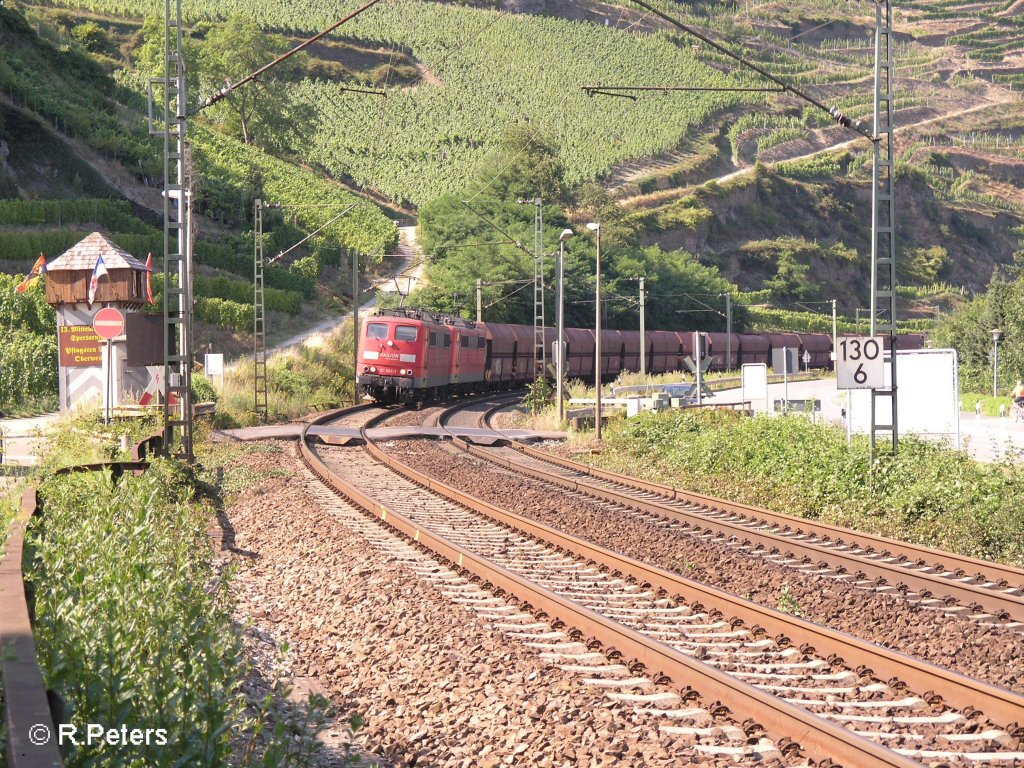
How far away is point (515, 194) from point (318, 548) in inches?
3567

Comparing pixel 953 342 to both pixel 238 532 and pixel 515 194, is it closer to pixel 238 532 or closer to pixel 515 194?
pixel 515 194

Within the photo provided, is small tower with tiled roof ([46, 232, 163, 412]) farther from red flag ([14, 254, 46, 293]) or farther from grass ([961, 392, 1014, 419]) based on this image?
grass ([961, 392, 1014, 419])

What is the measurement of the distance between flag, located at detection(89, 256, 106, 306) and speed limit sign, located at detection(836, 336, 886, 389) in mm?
17062

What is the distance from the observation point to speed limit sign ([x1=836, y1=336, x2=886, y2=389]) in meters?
16.8

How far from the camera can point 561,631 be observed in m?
9.13

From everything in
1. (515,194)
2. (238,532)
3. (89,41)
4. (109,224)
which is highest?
(89,41)

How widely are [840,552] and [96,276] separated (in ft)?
65.0

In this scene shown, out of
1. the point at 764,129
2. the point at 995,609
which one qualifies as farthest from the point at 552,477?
the point at 764,129

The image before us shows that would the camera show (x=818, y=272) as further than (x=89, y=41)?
Yes

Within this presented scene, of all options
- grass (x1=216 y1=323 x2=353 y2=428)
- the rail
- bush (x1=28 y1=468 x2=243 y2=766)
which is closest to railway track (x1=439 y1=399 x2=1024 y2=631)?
bush (x1=28 y1=468 x2=243 y2=766)

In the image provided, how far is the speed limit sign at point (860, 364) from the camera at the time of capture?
659 inches

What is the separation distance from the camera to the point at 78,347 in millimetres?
30391

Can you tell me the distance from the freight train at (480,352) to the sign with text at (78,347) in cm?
1007

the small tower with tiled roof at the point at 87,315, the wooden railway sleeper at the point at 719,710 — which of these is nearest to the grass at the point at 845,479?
the wooden railway sleeper at the point at 719,710
